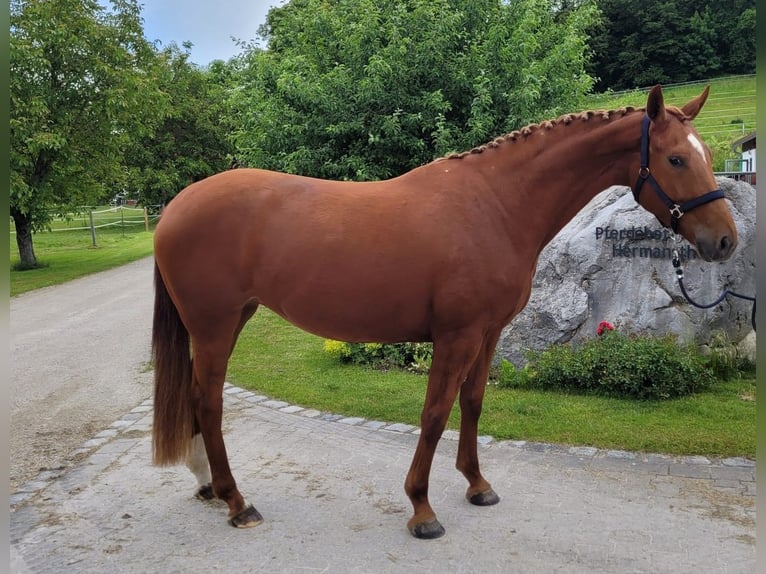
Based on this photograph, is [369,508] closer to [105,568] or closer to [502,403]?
[105,568]

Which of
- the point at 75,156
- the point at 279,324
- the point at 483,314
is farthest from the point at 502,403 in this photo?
the point at 75,156

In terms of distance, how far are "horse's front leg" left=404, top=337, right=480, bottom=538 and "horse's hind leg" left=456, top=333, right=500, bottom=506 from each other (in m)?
0.42

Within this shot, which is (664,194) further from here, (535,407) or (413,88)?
(413,88)

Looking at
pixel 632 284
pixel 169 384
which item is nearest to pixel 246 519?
pixel 169 384

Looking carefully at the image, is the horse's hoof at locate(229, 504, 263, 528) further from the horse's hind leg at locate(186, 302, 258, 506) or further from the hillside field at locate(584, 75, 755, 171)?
the hillside field at locate(584, 75, 755, 171)

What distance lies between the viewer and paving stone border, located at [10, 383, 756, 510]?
4031 mm

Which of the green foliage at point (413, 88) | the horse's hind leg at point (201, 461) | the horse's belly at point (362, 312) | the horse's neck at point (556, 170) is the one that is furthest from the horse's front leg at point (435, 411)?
the green foliage at point (413, 88)

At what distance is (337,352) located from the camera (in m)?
7.64

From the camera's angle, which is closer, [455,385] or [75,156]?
[455,385]

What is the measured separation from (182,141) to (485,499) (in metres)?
33.6

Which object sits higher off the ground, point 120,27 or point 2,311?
point 120,27

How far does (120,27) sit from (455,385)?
1843cm

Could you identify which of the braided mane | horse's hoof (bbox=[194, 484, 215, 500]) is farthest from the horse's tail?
the braided mane

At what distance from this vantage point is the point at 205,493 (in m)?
3.91
